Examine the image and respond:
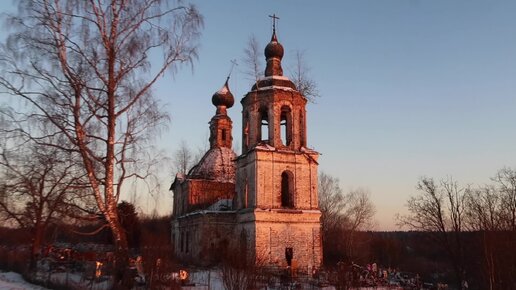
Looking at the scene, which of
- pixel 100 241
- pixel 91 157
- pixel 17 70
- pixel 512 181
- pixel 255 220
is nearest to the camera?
pixel 17 70

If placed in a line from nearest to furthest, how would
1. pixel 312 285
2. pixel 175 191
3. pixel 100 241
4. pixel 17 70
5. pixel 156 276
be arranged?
pixel 17 70 < pixel 156 276 < pixel 312 285 < pixel 175 191 < pixel 100 241

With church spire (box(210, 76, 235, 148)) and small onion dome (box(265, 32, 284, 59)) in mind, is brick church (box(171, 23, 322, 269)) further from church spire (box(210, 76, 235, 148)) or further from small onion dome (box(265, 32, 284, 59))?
church spire (box(210, 76, 235, 148))

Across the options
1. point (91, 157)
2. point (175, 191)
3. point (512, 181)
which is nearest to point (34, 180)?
point (91, 157)

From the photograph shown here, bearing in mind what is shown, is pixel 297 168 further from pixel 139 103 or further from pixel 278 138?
pixel 139 103

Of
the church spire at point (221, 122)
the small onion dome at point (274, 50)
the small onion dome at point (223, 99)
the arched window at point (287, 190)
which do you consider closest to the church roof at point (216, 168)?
the church spire at point (221, 122)

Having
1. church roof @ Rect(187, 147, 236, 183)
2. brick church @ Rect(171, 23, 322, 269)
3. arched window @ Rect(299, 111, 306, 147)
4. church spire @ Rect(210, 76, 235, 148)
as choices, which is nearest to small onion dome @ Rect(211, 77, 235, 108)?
church spire @ Rect(210, 76, 235, 148)

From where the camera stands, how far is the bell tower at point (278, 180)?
21594mm

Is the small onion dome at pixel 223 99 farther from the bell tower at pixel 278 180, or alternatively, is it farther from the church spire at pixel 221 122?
the bell tower at pixel 278 180

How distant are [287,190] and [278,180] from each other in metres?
1.02

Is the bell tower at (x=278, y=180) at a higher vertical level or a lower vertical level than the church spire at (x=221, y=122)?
lower

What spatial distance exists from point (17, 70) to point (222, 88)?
26.8 metres

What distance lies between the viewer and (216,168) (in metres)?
31.9

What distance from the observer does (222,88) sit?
1449 inches

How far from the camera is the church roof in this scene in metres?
31.6
